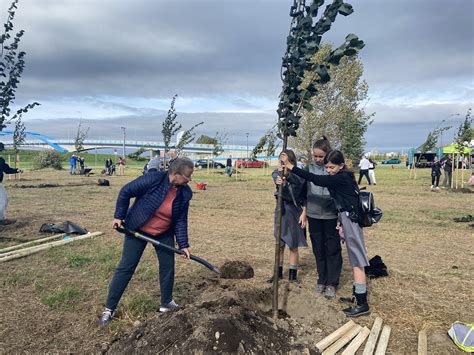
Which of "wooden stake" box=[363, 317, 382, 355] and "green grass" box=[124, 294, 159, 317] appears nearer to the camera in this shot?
"wooden stake" box=[363, 317, 382, 355]

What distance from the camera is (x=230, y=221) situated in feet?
35.9

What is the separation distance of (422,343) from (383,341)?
1.19 ft

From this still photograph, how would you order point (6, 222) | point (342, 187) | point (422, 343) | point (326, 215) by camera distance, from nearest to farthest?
point (422, 343) < point (342, 187) < point (326, 215) < point (6, 222)

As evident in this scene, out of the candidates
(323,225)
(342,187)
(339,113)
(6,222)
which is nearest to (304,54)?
(342,187)

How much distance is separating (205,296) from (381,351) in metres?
2.09

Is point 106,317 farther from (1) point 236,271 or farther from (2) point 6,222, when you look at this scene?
(2) point 6,222

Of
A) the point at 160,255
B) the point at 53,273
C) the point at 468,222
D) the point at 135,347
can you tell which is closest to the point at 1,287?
the point at 53,273

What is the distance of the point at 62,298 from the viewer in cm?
482

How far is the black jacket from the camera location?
429 cm

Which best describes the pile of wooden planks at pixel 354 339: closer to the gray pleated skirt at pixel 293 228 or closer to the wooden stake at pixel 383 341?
the wooden stake at pixel 383 341

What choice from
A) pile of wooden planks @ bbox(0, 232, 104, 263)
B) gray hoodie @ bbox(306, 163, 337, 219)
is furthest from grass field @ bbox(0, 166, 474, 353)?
gray hoodie @ bbox(306, 163, 337, 219)

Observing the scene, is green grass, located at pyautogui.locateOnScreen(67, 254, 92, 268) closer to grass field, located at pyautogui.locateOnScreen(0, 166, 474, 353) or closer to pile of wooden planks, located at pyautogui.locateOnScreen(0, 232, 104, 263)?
grass field, located at pyautogui.locateOnScreen(0, 166, 474, 353)

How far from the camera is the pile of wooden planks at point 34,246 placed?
6492 mm

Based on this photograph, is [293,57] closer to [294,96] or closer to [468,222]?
[294,96]
